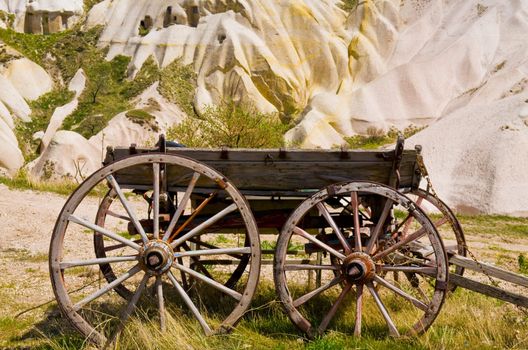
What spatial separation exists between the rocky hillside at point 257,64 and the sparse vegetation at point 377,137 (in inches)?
20.2

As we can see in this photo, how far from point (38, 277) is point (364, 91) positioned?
120ft

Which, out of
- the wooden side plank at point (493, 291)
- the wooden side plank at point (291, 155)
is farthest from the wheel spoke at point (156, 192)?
the wooden side plank at point (493, 291)

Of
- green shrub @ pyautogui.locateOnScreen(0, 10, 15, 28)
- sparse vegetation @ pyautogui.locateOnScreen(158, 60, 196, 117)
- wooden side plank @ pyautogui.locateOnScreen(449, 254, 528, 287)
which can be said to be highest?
green shrub @ pyautogui.locateOnScreen(0, 10, 15, 28)

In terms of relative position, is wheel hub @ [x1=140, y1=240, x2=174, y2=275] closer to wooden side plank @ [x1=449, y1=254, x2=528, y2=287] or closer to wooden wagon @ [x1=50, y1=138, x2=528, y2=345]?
wooden wagon @ [x1=50, y1=138, x2=528, y2=345]

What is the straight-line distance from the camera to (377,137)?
3741cm

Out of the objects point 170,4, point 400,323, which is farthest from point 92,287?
point 170,4

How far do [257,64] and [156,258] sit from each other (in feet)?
131

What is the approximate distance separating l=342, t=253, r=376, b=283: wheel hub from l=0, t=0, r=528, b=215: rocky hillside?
30046mm

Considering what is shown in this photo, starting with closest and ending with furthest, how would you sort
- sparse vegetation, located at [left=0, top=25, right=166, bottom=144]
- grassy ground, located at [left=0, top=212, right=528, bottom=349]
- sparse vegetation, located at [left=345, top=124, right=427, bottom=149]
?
1. grassy ground, located at [left=0, top=212, right=528, bottom=349]
2. sparse vegetation, located at [left=345, top=124, right=427, bottom=149]
3. sparse vegetation, located at [left=0, top=25, right=166, bottom=144]

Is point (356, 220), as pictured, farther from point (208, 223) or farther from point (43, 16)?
point (43, 16)

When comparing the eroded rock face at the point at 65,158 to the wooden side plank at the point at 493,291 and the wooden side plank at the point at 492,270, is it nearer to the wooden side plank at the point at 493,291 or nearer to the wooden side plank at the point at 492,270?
the wooden side plank at the point at 492,270

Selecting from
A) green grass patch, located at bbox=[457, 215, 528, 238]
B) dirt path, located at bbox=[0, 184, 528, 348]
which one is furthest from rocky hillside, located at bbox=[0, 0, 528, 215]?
dirt path, located at bbox=[0, 184, 528, 348]

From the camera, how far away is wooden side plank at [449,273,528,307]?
4613 millimetres

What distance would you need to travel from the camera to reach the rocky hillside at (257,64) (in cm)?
3800
